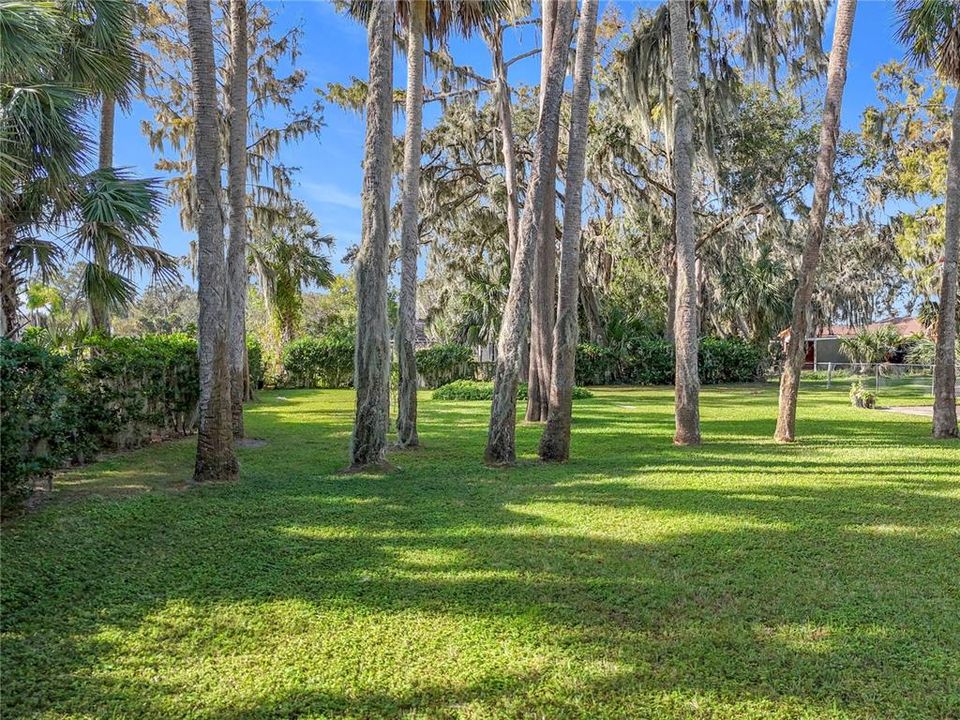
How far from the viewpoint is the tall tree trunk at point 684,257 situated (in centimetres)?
874

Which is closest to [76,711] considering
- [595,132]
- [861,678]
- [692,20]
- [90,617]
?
[90,617]

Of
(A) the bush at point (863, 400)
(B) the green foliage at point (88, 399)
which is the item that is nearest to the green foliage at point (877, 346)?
(A) the bush at point (863, 400)

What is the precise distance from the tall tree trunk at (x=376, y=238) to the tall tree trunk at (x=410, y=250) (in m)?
1.75

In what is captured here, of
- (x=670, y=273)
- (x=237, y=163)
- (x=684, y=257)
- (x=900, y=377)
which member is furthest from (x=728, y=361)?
(x=237, y=163)

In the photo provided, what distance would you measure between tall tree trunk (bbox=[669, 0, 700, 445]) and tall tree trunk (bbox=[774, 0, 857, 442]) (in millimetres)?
1390

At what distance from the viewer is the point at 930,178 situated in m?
17.0

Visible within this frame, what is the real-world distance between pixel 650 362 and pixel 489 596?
68.4ft

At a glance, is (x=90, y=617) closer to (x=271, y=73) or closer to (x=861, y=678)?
(x=861, y=678)

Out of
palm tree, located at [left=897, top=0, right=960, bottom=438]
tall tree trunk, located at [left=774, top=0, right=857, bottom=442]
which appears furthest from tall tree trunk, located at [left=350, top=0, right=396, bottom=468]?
palm tree, located at [left=897, top=0, right=960, bottom=438]

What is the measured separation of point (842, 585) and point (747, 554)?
0.61m

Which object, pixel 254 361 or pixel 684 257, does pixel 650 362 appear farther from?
pixel 684 257

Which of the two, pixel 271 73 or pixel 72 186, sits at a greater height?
pixel 271 73

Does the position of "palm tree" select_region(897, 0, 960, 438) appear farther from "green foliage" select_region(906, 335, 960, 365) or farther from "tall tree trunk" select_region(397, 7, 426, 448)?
"green foliage" select_region(906, 335, 960, 365)

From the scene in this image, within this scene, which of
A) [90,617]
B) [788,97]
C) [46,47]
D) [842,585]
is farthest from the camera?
[788,97]
